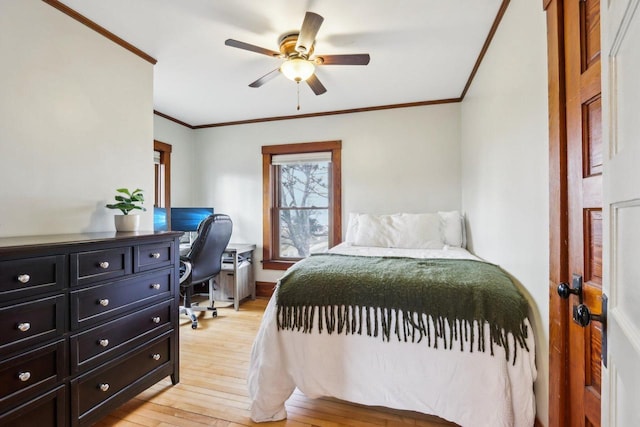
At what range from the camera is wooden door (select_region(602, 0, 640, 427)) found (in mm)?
460

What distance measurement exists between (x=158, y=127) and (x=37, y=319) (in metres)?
2.98

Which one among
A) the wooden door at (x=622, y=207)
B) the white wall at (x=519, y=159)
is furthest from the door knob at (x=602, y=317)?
the white wall at (x=519, y=159)

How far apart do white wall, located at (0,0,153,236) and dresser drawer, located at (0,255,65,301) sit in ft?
1.89

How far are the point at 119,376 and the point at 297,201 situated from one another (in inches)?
105

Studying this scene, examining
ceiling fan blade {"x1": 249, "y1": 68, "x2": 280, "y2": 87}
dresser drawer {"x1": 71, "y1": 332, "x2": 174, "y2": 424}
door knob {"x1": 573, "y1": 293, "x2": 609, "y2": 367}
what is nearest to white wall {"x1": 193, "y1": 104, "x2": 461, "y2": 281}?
ceiling fan blade {"x1": 249, "y1": 68, "x2": 280, "y2": 87}

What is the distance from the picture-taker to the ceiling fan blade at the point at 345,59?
1.95 metres

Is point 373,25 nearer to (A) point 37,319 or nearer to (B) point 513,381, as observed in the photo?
(B) point 513,381

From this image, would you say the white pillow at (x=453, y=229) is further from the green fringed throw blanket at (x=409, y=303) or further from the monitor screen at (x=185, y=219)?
the monitor screen at (x=185, y=219)

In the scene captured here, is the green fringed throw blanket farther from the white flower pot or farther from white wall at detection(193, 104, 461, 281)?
white wall at detection(193, 104, 461, 281)

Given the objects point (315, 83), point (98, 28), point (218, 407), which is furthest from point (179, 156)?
point (218, 407)

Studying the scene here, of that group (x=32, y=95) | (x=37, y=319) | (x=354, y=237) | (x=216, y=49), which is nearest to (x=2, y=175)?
(x=32, y=95)

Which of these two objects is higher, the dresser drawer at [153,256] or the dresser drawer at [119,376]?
the dresser drawer at [153,256]

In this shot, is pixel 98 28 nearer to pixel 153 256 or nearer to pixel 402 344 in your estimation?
pixel 153 256

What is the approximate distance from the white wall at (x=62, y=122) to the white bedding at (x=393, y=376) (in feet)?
4.75
